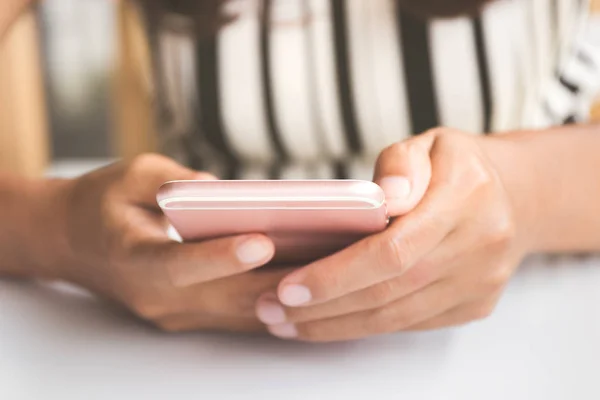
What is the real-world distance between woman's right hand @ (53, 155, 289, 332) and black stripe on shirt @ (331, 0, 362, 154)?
0.99 ft

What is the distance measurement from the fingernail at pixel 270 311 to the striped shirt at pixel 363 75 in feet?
1.10

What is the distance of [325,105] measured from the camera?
686 mm

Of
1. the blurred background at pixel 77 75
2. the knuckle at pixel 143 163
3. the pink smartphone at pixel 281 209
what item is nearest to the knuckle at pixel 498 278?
the pink smartphone at pixel 281 209

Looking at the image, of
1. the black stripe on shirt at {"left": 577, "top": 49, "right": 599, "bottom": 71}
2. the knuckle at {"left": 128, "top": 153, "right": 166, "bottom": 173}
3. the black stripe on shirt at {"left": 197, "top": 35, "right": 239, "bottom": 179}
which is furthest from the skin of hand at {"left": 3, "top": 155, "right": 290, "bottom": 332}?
the black stripe on shirt at {"left": 577, "top": 49, "right": 599, "bottom": 71}

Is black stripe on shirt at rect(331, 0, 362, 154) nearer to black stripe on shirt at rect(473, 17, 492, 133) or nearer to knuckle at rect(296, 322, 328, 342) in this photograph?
black stripe on shirt at rect(473, 17, 492, 133)

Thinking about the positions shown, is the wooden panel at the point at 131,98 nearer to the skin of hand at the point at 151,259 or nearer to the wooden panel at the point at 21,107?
the wooden panel at the point at 21,107

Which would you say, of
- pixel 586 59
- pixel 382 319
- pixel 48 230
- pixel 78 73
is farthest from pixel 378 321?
pixel 78 73

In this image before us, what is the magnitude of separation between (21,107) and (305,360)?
813 mm

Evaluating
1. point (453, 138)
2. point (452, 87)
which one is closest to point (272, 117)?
point (452, 87)

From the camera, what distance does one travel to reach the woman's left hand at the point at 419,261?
346mm

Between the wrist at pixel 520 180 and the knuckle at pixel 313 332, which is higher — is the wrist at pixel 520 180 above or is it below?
above

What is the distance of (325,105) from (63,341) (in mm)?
367

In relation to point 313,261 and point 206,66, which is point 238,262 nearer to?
point 313,261

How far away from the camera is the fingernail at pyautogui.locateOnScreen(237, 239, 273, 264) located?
34cm
